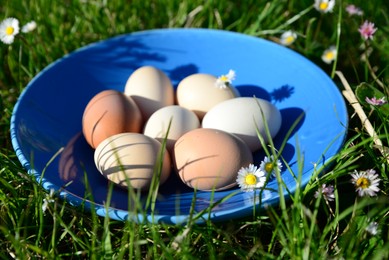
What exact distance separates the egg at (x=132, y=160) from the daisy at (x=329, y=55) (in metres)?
0.65

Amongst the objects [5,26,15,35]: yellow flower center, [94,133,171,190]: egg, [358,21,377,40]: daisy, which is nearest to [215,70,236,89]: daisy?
[94,133,171,190]: egg

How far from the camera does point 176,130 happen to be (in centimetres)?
121

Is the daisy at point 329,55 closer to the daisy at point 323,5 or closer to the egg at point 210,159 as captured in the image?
the daisy at point 323,5

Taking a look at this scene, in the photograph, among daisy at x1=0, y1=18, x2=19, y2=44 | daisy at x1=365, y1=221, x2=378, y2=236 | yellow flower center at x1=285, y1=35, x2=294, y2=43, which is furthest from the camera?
yellow flower center at x1=285, y1=35, x2=294, y2=43

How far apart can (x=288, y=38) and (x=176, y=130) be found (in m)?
0.58

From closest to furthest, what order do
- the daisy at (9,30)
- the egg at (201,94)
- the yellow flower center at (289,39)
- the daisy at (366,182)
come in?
the daisy at (366,182) < the egg at (201,94) < the daisy at (9,30) < the yellow flower center at (289,39)

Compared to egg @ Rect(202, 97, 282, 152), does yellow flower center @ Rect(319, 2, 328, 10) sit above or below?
above

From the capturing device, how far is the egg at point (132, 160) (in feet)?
3.60

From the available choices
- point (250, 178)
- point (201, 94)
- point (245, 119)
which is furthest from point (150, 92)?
point (250, 178)

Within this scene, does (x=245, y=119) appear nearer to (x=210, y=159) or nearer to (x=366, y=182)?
(x=210, y=159)

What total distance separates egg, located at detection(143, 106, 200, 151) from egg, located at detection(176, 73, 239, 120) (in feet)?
0.22

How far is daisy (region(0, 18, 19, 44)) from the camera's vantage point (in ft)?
4.91

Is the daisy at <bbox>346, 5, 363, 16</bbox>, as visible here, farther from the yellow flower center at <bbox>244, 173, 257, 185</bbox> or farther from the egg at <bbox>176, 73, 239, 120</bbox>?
the yellow flower center at <bbox>244, 173, 257, 185</bbox>

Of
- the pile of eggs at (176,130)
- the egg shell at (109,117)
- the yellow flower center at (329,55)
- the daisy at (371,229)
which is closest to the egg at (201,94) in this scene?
the pile of eggs at (176,130)
